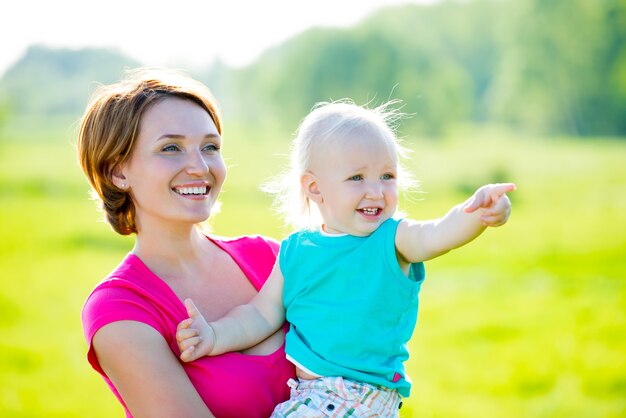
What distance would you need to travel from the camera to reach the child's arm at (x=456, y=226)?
6.50 feet

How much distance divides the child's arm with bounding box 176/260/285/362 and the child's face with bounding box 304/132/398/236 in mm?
384

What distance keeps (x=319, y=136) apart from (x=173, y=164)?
525 millimetres

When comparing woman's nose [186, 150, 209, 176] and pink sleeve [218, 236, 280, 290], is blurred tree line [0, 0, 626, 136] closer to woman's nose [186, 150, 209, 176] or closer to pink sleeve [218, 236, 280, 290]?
pink sleeve [218, 236, 280, 290]

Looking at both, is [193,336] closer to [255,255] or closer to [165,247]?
[165,247]

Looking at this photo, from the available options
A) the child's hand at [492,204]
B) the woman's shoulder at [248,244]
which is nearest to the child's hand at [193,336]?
the woman's shoulder at [248,244]

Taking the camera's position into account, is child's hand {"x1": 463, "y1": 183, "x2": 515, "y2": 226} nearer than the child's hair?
Yes

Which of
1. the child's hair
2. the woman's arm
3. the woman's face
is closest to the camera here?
the woman's arm

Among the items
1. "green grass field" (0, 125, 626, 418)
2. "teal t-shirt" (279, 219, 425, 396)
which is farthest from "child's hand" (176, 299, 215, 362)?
"green grass field" (0, 125, 626, 418)

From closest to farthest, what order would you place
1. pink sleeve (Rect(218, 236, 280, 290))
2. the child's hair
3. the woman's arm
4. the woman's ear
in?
1. the woman's arm
2. the child's hair
3. the woman's ear
4. pink sleeve (Rect(218, 236, 280, 290))

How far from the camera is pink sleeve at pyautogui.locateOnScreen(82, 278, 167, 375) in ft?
7.66

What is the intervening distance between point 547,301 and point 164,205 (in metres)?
8.51

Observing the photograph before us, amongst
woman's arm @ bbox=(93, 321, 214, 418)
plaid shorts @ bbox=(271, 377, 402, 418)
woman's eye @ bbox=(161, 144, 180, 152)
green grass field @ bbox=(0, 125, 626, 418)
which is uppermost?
green grass field @ bbox=(0, 125, 626, 418)

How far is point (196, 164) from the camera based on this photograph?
262cm

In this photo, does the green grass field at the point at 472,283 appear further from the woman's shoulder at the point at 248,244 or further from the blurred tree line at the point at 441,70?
the blurred tree line at the point at 441,70
